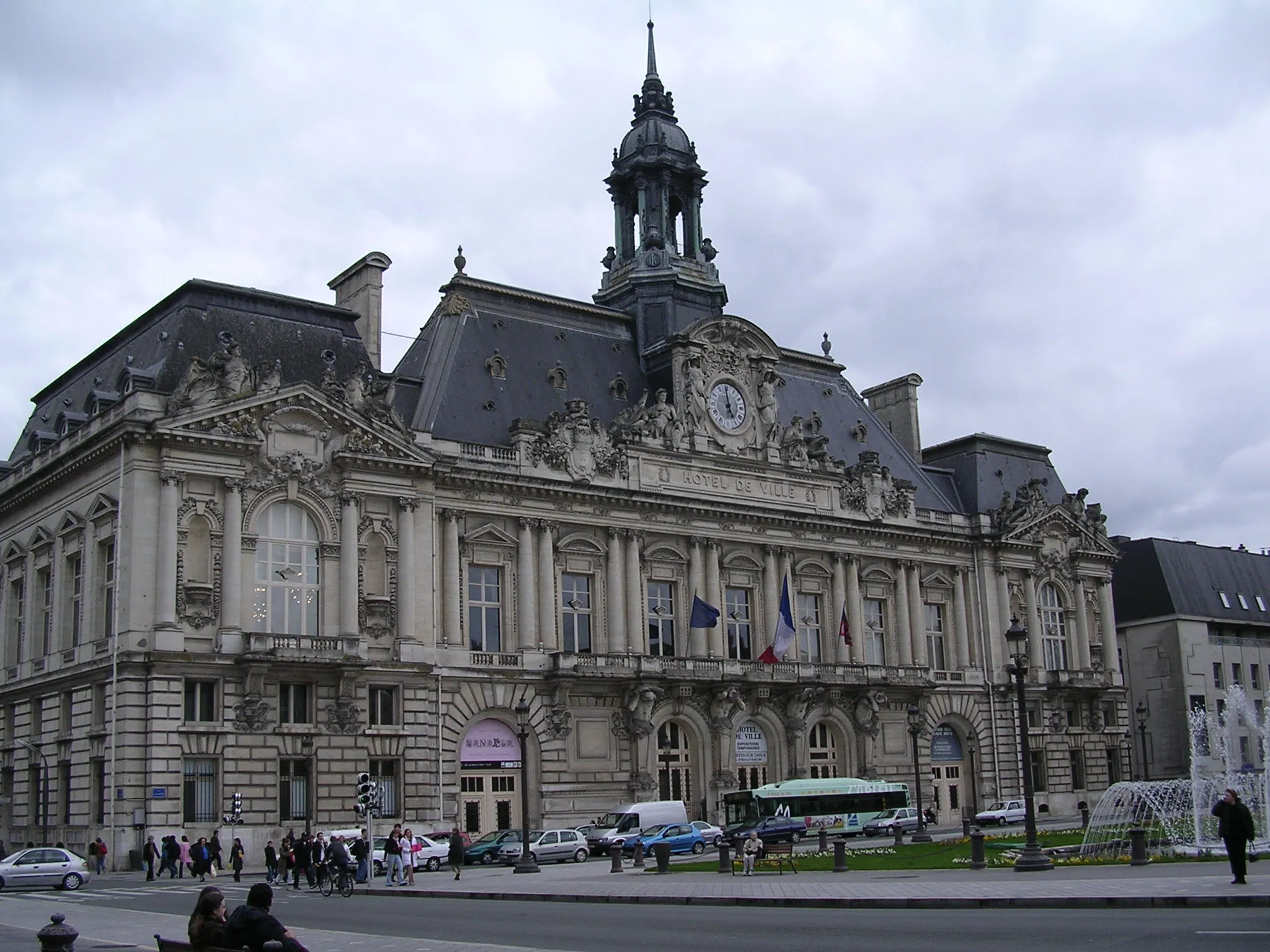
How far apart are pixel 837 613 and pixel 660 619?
10.0m

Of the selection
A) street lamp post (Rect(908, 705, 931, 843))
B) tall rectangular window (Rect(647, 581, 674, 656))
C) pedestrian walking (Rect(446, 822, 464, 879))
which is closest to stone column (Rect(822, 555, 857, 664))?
tall rectangular window (Rect(647, 581, 674, 656))

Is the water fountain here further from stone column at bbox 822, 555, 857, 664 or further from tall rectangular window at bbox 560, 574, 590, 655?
tall rectangular window at bbox 560, 574, 590, 655

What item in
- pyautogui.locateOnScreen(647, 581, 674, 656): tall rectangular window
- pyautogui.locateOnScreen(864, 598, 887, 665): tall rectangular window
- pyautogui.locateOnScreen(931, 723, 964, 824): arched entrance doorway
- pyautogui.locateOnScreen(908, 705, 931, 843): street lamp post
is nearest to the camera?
pyautogui.locateOnScreen(908, 705, 931, 843): street lamp post

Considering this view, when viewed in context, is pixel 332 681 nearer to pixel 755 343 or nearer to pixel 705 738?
pixel 705 738

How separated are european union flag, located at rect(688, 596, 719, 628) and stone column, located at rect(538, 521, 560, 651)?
20.1 feet

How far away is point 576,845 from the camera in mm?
52250

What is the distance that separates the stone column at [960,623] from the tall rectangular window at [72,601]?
41914 mm

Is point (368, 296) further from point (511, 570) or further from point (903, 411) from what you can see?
point (903, 411)

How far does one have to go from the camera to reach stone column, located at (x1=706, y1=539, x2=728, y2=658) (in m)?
66.2

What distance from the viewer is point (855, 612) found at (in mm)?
71562

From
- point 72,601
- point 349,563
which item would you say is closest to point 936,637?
point 349,563

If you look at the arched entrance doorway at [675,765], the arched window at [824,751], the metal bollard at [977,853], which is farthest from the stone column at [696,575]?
the metal bollard at [977,853]

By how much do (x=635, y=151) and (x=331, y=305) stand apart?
68.8 ft

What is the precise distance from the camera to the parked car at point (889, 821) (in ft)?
205
